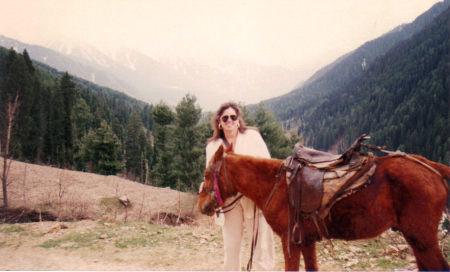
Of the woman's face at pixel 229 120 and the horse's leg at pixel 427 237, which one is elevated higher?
the woman's face at pixel 229 120

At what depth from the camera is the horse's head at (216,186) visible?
2.34 m

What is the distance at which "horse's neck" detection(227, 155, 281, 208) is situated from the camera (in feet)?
7.47

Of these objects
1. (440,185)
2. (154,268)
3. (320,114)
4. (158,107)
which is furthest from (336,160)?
(320,114)

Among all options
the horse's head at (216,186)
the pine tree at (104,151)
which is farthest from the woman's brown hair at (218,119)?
the pine tree at (104,151)

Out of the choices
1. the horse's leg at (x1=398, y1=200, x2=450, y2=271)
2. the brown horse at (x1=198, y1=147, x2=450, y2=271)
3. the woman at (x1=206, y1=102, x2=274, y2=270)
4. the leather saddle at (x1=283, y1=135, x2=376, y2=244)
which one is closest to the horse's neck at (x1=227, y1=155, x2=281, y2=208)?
the brown horse at (x1=198, y1=147, x2=450, y2=271)

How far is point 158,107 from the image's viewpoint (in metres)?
24.2

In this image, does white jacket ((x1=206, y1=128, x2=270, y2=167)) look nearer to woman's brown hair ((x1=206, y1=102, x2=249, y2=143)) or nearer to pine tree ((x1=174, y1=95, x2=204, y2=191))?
Result: woman's brown hair ((x1=206, y1=102, x2=249, y2=143))

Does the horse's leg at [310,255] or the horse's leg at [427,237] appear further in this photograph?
the horse's leg at [310,255]

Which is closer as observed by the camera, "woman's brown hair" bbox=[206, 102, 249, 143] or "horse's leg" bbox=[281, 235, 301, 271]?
"horse's leg" bbox=[281, 235, 301, 271]

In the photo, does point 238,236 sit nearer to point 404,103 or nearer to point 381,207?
point 381,207

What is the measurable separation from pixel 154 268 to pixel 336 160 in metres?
3.79

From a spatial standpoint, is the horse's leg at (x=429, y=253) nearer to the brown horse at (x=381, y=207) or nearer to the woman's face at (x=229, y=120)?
the brown horse at (x=381, y=207)

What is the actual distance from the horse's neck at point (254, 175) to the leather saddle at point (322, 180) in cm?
19

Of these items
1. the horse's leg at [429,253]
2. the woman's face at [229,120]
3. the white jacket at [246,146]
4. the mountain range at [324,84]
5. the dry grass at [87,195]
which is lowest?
the dry grass at [87,195]
